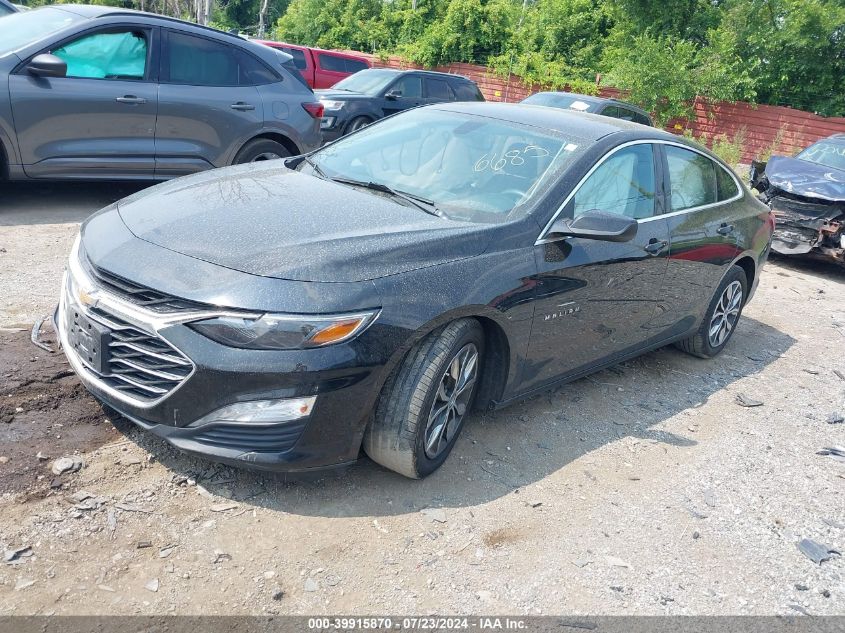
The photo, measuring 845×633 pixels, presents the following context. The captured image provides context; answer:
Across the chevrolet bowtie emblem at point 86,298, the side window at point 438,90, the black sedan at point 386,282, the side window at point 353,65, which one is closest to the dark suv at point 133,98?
the black sedan at point 386,282

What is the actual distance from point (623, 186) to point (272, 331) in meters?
2.51

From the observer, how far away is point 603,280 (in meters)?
4.31

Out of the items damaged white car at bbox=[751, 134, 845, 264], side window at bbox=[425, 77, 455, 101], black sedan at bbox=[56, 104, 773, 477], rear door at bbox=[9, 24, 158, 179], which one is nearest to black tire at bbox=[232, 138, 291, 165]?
rear door at bbox=[9, 24, 158, 179]

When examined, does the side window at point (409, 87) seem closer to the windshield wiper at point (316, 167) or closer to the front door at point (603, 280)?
the windshield wiper at point (316, 167)

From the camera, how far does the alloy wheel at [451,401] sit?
11.6 ft

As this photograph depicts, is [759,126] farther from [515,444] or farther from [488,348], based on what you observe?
[488,348]

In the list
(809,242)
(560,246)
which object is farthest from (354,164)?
(809,242)

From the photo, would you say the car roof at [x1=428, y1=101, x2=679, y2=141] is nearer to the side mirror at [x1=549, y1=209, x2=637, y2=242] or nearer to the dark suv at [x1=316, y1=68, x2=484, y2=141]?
the side mirror at [x1=549, y1=209, x2=637, y2=242]

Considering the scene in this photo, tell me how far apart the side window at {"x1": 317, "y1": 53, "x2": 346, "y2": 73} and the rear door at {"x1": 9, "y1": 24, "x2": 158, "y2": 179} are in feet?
46.6

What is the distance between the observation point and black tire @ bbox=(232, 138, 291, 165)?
7.97 metres

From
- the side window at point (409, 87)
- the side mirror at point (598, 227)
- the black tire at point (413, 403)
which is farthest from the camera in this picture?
the side window at point (409, 87)

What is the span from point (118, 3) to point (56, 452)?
3612 centimetres

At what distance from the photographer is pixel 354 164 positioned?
457 cm

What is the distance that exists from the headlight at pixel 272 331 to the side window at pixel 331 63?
19102 mm
